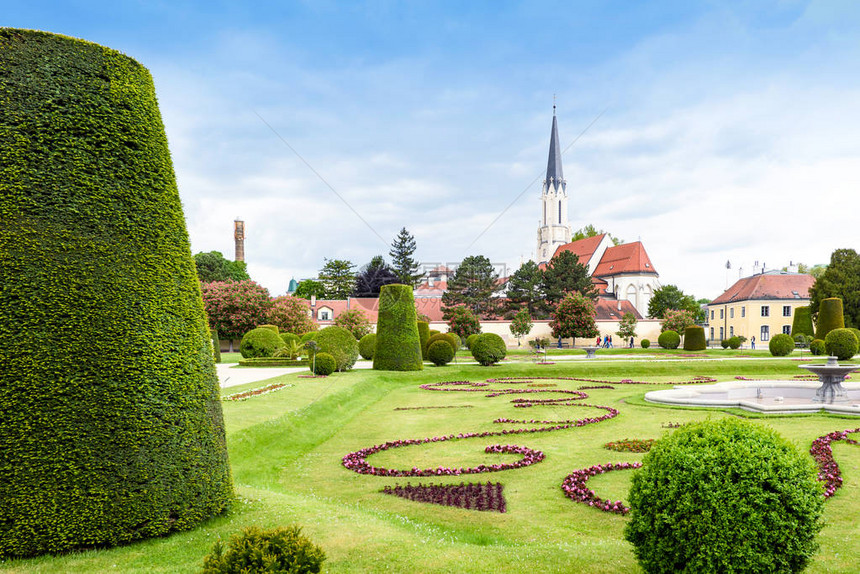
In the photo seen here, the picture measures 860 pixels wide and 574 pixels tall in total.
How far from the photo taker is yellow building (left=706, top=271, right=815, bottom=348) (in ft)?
192

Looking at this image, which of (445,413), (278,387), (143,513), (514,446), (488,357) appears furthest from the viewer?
(488,357)

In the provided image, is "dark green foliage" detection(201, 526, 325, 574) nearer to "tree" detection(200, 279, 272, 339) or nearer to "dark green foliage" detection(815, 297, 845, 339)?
"tree" detection(200, 279, 272, 339)

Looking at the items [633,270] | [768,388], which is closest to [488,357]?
[768,388]

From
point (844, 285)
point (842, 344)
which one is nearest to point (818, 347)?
point (842, 344)

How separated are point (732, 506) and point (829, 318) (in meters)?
38.6

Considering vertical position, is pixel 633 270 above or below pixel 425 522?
above

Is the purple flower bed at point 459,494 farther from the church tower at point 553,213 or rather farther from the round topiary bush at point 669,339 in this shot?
the church tower at point 553,213

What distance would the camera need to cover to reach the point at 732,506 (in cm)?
366

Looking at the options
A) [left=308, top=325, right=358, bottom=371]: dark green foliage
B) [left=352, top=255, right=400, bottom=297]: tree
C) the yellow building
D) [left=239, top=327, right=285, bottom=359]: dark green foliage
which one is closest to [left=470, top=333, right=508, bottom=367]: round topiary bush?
[left=308, top=325, right=358, bottom=371]: dark green foliage

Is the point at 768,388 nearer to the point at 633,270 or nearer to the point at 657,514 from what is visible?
the point at 657,514

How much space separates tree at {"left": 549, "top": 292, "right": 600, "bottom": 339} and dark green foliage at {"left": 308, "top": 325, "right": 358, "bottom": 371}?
2520 cm

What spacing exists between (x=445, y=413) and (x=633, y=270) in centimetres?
6692

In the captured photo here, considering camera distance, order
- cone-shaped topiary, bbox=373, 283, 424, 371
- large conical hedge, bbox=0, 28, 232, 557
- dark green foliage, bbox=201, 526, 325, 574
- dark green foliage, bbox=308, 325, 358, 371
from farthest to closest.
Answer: cone-shaped topiary, bbox=373, 283, 424, 371 → dark green foliage, bbox=308, 325, 358, 371 → large conical hedge, bbox=0, 28, 232, 557 → dark green foliage, bbox=201, 526, 325, 574

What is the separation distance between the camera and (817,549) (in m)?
3.73
